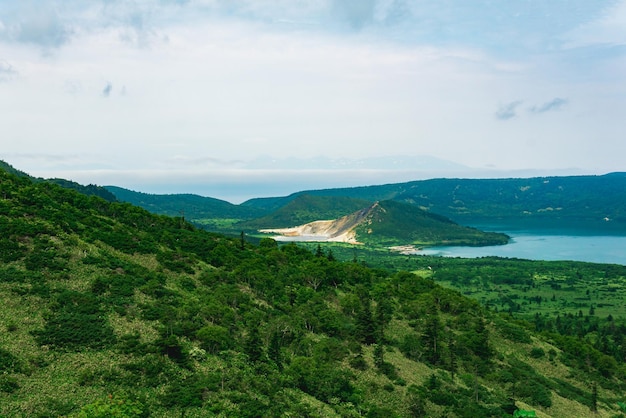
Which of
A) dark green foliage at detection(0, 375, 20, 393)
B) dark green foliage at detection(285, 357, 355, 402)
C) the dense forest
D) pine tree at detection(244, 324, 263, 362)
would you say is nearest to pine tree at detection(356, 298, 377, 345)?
the dense forest

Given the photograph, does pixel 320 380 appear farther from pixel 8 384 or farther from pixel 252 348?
pixel 8 384

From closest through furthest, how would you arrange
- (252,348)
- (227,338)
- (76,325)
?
(76,325)
(252,348)
(227,338)

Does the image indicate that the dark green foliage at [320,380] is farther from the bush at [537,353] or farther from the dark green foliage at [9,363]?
the bush at [537,353]

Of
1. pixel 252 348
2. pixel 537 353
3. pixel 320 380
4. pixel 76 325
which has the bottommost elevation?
pixel 537 353

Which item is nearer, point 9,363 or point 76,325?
point 9,363

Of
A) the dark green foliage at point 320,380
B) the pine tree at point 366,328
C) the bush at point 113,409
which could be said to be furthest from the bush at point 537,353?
the bush at point 113,409

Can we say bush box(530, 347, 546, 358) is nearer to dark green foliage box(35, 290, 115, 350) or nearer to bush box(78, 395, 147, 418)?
bush box(78, 395, 147, 418)

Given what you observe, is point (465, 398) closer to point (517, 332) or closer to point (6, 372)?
point (517, 332)

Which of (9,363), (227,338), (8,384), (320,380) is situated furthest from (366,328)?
(8,384)
